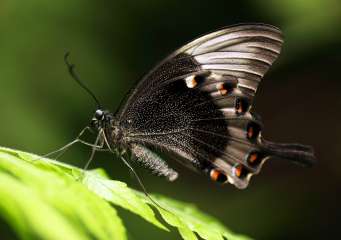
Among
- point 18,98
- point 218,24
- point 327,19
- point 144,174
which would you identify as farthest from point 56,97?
point 327,19

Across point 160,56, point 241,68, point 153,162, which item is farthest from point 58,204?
point 160,56

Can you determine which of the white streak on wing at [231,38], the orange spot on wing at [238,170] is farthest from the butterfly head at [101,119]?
the orange spot on wing at [238,170]

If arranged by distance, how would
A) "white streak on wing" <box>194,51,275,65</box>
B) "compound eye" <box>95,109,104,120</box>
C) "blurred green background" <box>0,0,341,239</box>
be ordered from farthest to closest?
"blurred green background" <box>0,0,341,239</box> < "compound eye" <box>95,109,104,120</box> < "white streak on wing" <box>194,51,275,65</box>

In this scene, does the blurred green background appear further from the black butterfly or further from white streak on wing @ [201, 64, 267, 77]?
white streak on wing @ [201, 64, 267, 77]

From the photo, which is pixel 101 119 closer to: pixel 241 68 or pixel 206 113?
pixel 206 113

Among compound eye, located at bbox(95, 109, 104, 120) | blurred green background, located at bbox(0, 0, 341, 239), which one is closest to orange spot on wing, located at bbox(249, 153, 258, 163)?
compound eye, located at bbox(95, 109, 104, 120)

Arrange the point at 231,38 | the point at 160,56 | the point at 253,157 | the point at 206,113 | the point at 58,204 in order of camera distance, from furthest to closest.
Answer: the point at 160,56
the point at 206,113
the point at 253,157
the point at 231,38
the point at 58,204

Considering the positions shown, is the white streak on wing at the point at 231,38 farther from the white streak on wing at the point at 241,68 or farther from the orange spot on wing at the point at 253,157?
the orange spot on wing at the point at 253,157
